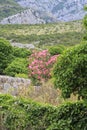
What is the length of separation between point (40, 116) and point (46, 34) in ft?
263

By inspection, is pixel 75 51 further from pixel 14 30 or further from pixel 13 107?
pixel 14 30

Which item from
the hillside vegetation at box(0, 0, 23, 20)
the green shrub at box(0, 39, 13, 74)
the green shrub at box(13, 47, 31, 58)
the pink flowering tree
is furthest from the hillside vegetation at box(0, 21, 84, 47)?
the hillside vegetation at box(0, 0, 23, 20)

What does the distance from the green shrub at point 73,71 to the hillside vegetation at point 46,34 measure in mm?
62755

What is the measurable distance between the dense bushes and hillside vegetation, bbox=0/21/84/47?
60.6m

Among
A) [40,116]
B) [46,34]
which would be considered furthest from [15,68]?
[46,34]

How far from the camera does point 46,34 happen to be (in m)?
88.4

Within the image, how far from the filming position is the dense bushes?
795 centimetres

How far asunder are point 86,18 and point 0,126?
12.1 ft

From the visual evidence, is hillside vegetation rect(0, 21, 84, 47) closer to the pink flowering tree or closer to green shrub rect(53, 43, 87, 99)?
the pink flowering tree

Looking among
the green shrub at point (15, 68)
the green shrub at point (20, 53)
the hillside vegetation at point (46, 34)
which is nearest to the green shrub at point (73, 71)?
the green shrub at point (15, 68)

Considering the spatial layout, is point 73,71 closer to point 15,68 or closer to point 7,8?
point 15,68

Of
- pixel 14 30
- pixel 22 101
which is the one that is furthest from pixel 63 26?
pixel 22 101

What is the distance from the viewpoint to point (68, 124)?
313 inches

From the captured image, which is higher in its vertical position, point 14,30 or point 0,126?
point 0,126
